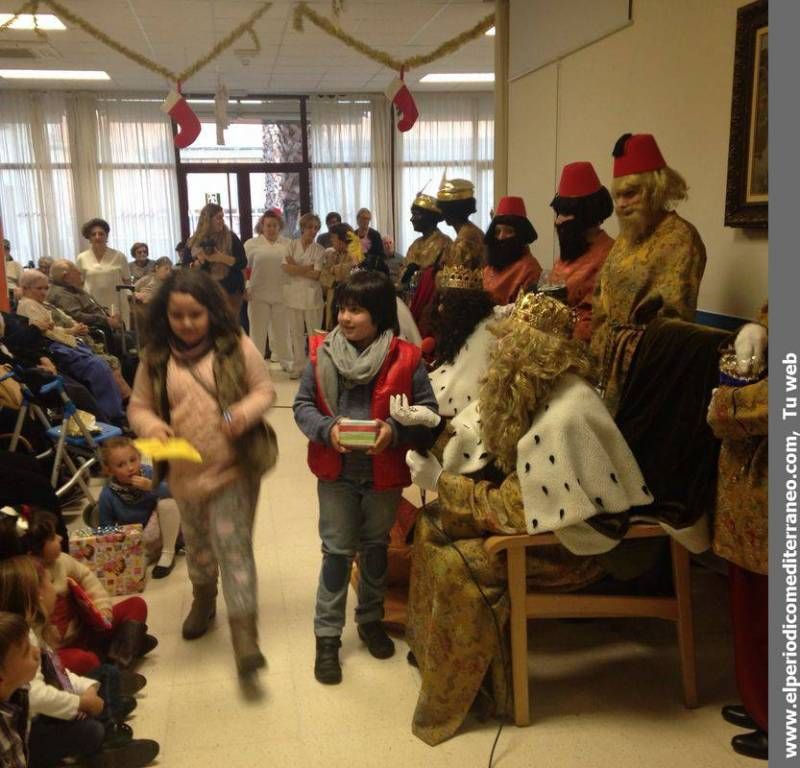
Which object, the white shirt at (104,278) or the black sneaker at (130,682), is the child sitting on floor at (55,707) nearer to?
the black sneaker at (130,682)

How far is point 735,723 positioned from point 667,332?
115 centimetres

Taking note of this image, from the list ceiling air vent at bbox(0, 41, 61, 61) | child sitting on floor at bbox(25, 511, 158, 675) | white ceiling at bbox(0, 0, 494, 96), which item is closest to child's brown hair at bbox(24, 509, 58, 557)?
child sitting on floor at bbox(25, 511, 158, 675)

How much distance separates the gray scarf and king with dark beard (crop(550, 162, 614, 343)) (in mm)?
992

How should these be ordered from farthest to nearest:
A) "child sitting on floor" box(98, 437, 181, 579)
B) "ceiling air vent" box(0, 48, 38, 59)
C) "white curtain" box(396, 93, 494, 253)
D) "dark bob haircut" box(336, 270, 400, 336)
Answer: "white curtain" box(396, 93, 494, 253) < "ceiling air vent" box(0, 48, 38, 59) < "child sitting on floor" box(98, 437, 181, 579) < "dark bob haircut" box(336, 270, 400, 336)

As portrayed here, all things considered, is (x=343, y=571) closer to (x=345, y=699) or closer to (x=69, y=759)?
(x=345, y=699)

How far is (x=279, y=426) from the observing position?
18.3 ft

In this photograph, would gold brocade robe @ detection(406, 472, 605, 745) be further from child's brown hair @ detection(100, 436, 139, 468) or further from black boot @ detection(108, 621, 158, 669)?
child's brown hair @ detection(100, 436, 139, 468)

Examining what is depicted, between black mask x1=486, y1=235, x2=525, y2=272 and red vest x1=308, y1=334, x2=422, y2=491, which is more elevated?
black mask x1=486, y1=235, x2=525, y2=272

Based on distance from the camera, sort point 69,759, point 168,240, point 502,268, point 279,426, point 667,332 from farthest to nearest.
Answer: point 168,240 < point 279,426 < point 502,268 < point 667,332 < point 69,759

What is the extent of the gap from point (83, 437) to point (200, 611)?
63.4 inches

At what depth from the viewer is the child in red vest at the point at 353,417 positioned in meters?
2.37

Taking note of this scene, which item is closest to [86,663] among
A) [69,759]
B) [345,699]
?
[69,759]

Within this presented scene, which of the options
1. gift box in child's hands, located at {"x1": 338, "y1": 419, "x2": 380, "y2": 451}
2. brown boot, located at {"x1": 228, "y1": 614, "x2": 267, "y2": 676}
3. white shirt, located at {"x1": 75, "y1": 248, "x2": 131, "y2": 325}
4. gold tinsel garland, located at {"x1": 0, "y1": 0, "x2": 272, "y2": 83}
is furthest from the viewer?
white shirt, located at {"x1": 75, "y1": 248, "x2": 131, "y2": 325}

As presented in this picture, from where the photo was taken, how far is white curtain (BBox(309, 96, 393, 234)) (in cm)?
1052
